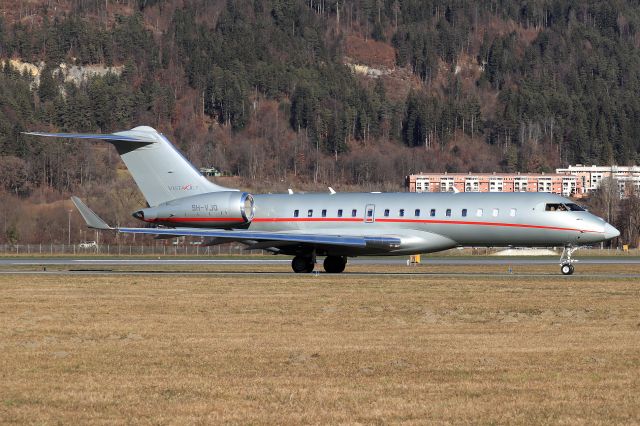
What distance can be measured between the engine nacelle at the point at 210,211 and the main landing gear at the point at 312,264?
319cm

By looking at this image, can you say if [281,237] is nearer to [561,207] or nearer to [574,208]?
[561,207]

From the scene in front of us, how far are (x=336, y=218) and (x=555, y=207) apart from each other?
932 cm

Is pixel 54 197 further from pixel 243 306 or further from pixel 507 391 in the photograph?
pixel 507 391

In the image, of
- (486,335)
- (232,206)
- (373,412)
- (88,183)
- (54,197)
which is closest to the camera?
(373,412)

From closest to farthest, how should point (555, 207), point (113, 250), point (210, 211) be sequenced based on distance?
point (555, 207)
point (210, 211)
point (113, 250)

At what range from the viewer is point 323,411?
1577 cm

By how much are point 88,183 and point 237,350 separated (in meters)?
145

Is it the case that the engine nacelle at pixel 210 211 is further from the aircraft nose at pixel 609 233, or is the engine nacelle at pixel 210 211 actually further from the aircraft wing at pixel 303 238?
the aircraft nose at pixel 609 233

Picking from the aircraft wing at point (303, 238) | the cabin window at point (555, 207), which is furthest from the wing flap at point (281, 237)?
the cabin window at point (555, 207)

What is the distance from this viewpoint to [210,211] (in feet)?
169

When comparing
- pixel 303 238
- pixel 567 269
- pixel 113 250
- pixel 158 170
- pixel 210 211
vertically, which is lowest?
→ pixel 113 250

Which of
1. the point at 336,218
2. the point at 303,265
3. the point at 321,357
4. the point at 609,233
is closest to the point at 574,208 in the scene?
the point at 609,233

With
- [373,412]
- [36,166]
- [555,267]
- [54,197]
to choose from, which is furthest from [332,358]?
[36,166]

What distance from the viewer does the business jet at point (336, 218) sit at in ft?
159
